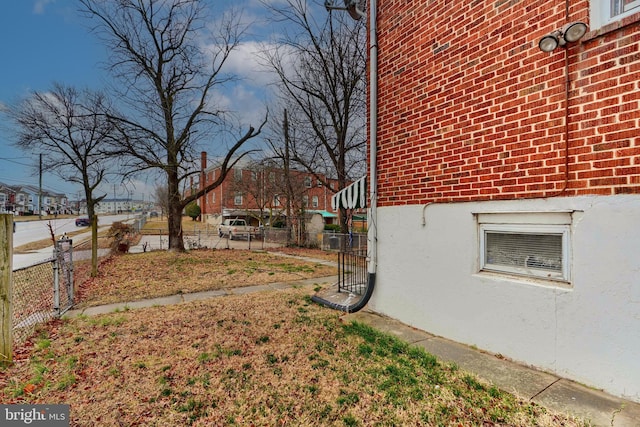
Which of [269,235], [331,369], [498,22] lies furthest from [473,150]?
[269,235]

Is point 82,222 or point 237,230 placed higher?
point 82,222

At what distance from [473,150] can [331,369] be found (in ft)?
10.1

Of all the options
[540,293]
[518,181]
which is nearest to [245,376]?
[540,293]

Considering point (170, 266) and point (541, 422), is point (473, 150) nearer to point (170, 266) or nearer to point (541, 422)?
point (541, 422)

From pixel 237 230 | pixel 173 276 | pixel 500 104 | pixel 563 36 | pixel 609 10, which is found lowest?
pixel 173 276

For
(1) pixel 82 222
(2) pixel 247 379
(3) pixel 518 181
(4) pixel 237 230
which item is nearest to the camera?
(2) pixel 247 379

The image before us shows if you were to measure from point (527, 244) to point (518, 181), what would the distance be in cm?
71

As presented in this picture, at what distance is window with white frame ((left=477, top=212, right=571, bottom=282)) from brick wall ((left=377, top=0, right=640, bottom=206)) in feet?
0.87

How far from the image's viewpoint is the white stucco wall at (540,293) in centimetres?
270

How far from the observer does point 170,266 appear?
1036 centimetres

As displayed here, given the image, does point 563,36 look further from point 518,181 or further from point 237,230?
point 237,230

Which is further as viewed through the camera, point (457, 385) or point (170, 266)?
point (170, 266)

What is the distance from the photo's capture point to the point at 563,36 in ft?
9.91

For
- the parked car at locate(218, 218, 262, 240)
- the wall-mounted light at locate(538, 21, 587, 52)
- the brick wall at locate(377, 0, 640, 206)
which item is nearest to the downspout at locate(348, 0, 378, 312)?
the brick wall at locate(377, 0, 640, 206)
